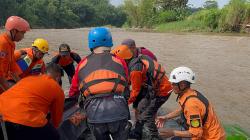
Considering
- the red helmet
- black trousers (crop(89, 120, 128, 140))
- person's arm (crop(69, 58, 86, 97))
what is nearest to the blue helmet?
person's arm (crop(69, 58, 86, 97))

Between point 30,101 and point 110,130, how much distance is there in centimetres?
78

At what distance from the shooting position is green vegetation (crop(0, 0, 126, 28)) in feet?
231

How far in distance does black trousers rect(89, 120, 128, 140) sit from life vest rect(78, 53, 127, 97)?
287mm

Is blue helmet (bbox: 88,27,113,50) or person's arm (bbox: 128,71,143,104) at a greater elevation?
blue helmet (bbox: 88,27,113,50)

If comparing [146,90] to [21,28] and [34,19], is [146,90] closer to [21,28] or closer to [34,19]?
[21,28]

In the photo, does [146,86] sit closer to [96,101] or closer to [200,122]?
[200,122]

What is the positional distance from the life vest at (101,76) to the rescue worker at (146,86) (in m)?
2.14

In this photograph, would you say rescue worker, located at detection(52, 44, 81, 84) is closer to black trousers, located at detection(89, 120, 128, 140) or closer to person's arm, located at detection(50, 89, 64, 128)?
person's arm, located at detection(50, 89, 64, 128)

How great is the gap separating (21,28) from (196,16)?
46244 millimetres

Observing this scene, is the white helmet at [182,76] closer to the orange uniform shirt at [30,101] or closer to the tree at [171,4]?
the orange uniform shirt at [30,101]

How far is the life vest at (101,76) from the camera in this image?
13.2ft

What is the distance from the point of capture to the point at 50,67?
4543 mm

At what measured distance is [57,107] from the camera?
4418 millimetres

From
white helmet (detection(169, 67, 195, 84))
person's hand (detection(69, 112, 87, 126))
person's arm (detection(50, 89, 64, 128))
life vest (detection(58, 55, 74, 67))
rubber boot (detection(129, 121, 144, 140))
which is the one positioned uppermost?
white helmet (detection(169, 67, 195, 84))
